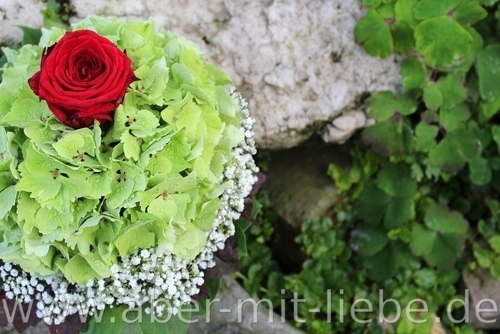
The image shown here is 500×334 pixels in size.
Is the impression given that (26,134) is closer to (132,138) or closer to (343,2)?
(132,138)

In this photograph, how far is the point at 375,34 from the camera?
1.68 m

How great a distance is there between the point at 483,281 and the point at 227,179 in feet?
3.83

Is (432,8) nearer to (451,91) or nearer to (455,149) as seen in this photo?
(451,91)

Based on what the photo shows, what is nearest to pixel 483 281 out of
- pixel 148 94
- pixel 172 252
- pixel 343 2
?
pixel 343 2

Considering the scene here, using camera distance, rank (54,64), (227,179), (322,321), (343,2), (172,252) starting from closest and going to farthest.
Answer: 1. (54,64)
2. (172,252)
3. (227,179)
4. (343,2)
5. (322,321)

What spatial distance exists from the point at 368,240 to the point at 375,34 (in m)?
0.73

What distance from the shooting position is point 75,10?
1.64 m

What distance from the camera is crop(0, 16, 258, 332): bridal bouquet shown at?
3.57ft

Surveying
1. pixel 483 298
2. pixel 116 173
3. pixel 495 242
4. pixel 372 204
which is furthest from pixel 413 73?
pixel 116 173

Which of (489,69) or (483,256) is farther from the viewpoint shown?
(483,256)

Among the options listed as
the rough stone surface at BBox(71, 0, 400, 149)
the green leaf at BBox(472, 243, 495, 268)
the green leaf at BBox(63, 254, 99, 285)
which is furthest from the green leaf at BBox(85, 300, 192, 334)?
the green leaf at BBox(472, 243, 495, 268)

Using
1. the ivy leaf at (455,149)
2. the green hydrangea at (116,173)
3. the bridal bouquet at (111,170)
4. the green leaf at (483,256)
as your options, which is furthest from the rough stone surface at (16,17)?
the green leaf at (483,256)

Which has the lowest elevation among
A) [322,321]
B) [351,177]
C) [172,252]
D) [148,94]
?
[322,321]

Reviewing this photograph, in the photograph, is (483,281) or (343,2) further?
(483,281)
